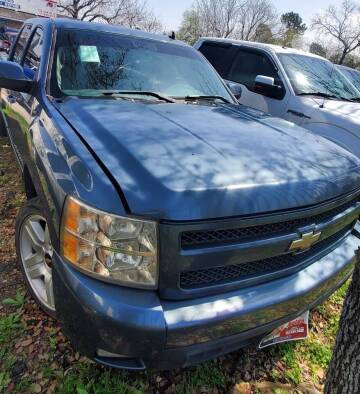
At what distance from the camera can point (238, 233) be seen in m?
1.71

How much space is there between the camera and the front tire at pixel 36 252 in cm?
223

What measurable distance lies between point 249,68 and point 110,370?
16.7 feet

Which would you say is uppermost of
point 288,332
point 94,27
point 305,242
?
point 94,27

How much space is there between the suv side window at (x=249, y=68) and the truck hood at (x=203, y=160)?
10.8ft

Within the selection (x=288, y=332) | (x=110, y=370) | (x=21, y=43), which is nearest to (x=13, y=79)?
(x=21, y=43)

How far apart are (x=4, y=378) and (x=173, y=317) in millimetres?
1101

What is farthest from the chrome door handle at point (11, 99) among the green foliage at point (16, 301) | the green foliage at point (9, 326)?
the green foliage at point (9, 326)

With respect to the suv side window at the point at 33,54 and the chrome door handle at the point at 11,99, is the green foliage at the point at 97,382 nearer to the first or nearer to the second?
the suv side window at the point at 33,54

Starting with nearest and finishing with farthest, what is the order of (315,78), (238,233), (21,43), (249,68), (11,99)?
(238,233), (11,99), (21,43), (315,78), (249,68)

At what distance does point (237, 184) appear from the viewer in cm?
169

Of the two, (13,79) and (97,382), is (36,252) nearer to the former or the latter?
(97,382)

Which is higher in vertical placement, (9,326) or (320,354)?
(320,354)

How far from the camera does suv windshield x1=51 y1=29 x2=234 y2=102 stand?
2754mm

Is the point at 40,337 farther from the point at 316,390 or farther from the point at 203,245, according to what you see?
the point at 316,390
